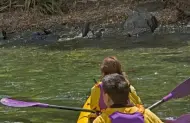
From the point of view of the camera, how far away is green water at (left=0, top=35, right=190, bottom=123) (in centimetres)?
798

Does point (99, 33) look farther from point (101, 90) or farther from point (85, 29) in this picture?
point (101, 90)

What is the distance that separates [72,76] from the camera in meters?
11.1

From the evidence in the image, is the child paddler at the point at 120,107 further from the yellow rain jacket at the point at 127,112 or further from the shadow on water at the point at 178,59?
the shadow on water at the point at 178,59

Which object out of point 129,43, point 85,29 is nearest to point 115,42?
point 129,43

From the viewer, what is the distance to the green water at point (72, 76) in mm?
7977

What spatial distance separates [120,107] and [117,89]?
0.14 meters

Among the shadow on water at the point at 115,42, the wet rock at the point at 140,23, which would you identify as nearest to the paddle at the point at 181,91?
the shadow on water at the point at 115,42

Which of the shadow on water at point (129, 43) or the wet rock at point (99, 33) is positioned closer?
the shadow on water at point (129, 43)

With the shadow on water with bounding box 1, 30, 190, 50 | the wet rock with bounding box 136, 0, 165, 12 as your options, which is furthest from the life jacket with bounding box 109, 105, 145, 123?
the wet rock with bounding box 136, 0, 165, 12

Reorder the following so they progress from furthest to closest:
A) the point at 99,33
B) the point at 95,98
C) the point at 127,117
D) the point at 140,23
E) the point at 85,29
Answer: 1. the point at 140,23
2. the point at 85,29
3. the point at 99,33
4. the point at 95,98
5. the point at 127,117

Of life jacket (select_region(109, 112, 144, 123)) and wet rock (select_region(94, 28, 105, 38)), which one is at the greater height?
life jacket (select_region(109, 112, 144, 123))

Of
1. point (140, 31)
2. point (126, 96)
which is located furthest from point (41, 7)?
point (126, 96)

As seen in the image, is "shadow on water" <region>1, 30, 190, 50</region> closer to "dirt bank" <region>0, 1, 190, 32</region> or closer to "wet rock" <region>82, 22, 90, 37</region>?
"wet rock" <region>82, 22, 90, 37</region>

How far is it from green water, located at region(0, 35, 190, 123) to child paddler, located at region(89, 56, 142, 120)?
1.86 m
